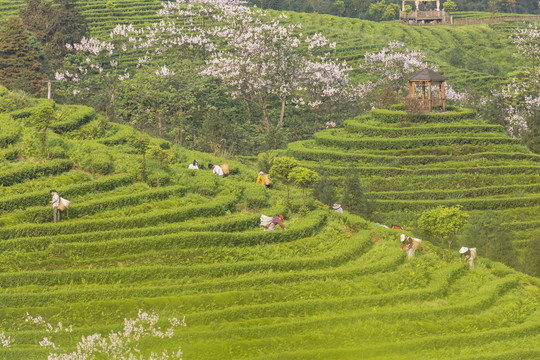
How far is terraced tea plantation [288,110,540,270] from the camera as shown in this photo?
42.8 meters

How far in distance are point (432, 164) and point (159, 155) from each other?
847 inches

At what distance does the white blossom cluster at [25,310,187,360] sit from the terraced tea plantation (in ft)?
72.3

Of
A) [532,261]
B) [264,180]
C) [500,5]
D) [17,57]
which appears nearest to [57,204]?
[264,180]

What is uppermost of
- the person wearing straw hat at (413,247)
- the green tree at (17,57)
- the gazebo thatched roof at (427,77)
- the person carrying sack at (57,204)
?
the green tree at (17,57)

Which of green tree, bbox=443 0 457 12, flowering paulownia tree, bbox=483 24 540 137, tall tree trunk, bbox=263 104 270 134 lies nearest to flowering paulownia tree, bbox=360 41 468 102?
flowering paulownia tree, bbox=483 24 540 137

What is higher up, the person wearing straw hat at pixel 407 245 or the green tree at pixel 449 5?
the green tree at pixel 449 5

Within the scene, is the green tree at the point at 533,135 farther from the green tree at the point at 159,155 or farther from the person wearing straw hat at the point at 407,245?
the green tree at the point at 159,155

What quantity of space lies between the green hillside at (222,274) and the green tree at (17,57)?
19.3 m

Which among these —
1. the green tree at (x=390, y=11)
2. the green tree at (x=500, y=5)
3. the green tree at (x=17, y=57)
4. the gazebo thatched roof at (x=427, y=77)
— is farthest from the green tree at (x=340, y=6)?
the green tree at (x=17, y=57)

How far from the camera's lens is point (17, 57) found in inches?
2174

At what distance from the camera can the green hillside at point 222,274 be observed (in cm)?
2186

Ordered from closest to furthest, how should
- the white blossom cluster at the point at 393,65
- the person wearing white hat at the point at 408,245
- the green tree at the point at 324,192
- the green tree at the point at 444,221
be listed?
1. the person wearing white hat at the point at 408,245
2. the green tree at the point at 444,221
3. the green tree at the point at 324,192
4. the white blossom cluster at the point at 393,65

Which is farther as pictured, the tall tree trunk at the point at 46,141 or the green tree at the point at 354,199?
the green tree at the point at 354,199

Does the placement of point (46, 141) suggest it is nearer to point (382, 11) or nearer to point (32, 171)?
point (32, 171)
